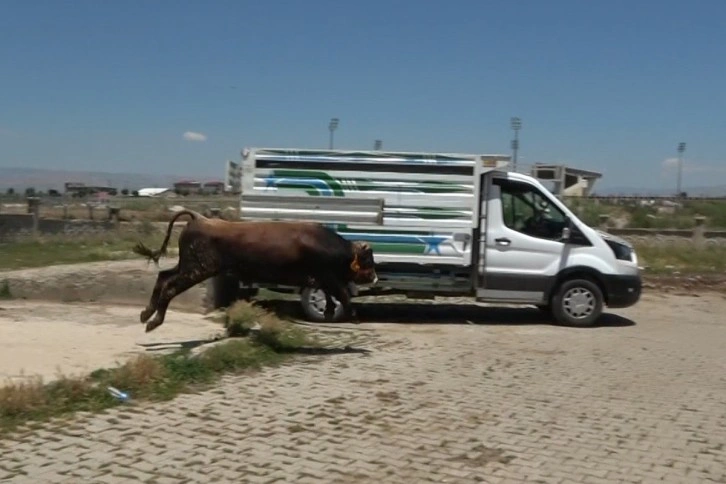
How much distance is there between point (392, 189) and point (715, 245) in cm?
1760

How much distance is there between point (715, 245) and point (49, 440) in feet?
81.7

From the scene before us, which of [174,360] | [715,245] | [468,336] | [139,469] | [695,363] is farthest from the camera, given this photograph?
[715,245]

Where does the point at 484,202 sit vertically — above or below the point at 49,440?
above

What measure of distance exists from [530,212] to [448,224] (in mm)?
1338

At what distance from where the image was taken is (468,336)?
1260cm

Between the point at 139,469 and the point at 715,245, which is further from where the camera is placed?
the point at 715,245

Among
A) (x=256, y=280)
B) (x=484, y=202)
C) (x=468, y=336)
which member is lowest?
(x=468, y=336)

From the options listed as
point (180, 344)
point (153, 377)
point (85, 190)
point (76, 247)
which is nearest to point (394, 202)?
point (180, 344)

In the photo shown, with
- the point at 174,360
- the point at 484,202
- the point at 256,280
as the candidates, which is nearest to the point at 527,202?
the point at 484,202

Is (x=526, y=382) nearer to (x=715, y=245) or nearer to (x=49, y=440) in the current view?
(x=49, y=440)

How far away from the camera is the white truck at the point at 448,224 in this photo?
13.4 meters

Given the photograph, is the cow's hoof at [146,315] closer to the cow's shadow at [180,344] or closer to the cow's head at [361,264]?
the cow's shadow at [180,344]

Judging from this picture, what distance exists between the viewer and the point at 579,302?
13.7 m

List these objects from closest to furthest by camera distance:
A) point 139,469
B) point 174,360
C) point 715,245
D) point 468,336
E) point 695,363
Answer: point 139,469, point 174,360, point 695,363, point 468,336, point 715,245
